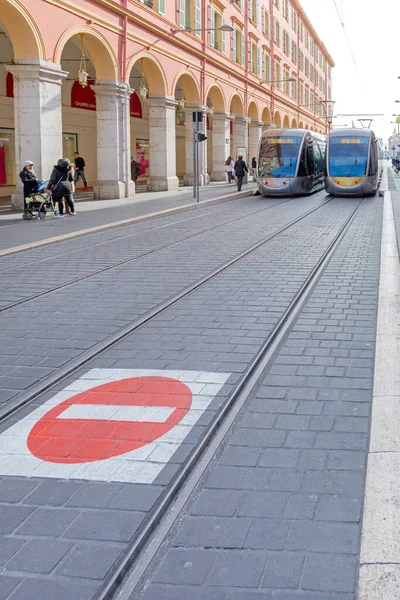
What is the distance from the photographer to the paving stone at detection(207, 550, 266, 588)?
298 centimetres

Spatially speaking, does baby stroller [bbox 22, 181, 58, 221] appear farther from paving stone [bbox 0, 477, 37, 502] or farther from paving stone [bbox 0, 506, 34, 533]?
paving stone [bbox 0, 506, 34, 533]

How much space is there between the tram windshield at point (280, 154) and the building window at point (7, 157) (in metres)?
9.23

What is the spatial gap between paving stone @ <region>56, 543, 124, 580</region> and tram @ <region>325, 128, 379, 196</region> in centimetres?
2741

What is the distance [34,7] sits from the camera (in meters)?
21.2

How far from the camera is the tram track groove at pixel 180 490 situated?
3.01 metres

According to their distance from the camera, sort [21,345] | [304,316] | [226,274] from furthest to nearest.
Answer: [226,274], [304,316], [21,345]

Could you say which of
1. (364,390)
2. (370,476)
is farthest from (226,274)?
(370,476)

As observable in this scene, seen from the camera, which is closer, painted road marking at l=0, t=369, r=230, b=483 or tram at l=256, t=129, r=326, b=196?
painted road marking at l=0, t=369, r=230, b=483

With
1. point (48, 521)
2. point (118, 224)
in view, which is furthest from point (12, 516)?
point (118, 224)

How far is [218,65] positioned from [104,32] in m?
15.0

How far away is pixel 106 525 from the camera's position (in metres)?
3.46

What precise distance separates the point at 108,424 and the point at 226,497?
1.27 m

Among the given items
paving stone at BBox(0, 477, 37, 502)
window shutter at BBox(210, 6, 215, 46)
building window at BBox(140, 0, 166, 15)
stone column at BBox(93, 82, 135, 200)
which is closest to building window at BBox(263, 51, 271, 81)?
window shutter at BBox(210, 6, 215, 46)

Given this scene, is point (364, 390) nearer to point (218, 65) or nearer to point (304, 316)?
point (304, 316)
